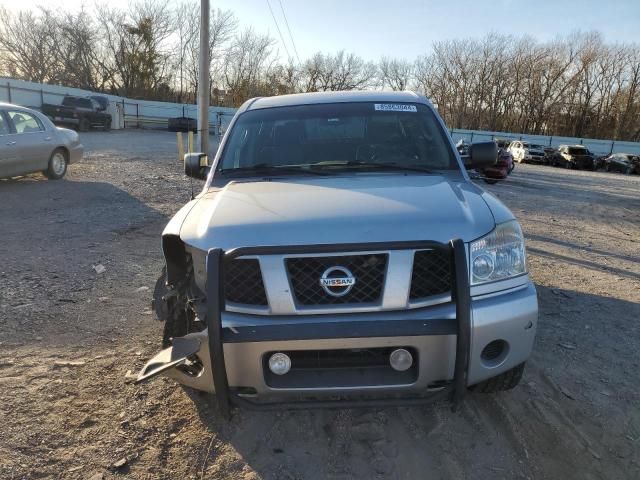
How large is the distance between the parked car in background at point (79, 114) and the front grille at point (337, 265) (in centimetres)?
2871

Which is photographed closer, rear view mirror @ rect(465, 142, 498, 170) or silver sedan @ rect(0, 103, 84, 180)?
rear view mirror @ rect(465, 142, 498, 170)

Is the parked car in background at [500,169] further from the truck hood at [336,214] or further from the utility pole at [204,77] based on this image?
the truck hood at [336,214]

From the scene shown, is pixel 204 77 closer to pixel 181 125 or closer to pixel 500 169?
pixel 500 169

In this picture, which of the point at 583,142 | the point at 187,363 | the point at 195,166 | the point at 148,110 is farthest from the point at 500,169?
the point at 583,142

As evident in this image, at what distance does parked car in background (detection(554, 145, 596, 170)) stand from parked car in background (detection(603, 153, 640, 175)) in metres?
1.23

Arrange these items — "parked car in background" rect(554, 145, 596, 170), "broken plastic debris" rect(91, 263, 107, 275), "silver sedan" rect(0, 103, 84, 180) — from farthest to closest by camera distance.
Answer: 1. "parked car in background" rect(554, 145, 596, 170)
2. "silver sedan" rect(0, 103, 84, 180)
3. "broken plastic debris" rect(91, 263, 107, 275)

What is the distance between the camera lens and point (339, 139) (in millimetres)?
3738

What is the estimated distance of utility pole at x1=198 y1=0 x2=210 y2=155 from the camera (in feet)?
45.4

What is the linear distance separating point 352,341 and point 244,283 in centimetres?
57

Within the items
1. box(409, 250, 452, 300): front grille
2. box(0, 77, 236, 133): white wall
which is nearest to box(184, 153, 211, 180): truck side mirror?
box(409, 250, 452, 300): front grille

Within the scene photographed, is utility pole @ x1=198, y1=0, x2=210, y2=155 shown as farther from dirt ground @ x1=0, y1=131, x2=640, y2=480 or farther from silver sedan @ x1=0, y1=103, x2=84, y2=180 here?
dirt ground @ x1=0, y1=131, x2=640, y2=480

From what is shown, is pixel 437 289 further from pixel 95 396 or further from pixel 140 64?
pixel 140 64

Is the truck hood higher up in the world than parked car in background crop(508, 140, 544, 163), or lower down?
higher up

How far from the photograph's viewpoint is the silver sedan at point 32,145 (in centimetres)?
965
